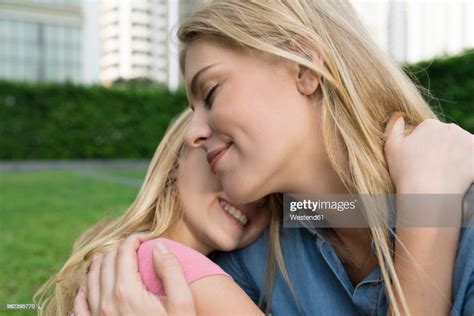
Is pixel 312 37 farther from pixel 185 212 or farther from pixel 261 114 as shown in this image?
pixel 185 212

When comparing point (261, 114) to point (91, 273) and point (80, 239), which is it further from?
point (80, 239)

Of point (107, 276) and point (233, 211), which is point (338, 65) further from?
point (107, 276)

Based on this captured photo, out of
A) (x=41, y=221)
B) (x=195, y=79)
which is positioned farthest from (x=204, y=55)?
(x=41, y=221)

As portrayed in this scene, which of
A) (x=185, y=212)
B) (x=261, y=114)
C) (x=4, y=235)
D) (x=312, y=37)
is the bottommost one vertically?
(x=4, y=235)

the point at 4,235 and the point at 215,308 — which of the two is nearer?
the point at 215,308

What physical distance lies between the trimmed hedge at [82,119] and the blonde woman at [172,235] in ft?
29.9

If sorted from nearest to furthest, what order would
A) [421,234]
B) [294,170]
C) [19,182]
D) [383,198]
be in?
[421,234], [383,198], [294,170], [19,182]

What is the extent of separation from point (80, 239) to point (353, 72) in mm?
803

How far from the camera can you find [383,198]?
3.26 feet

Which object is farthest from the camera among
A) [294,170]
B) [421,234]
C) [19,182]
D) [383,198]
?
[19,182]

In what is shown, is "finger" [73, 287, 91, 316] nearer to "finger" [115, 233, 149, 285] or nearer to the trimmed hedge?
"finger" [115, 233, 149, 285]

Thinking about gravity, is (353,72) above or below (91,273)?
above

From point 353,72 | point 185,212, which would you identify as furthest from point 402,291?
point 185,212

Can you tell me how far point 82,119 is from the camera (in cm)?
1016
